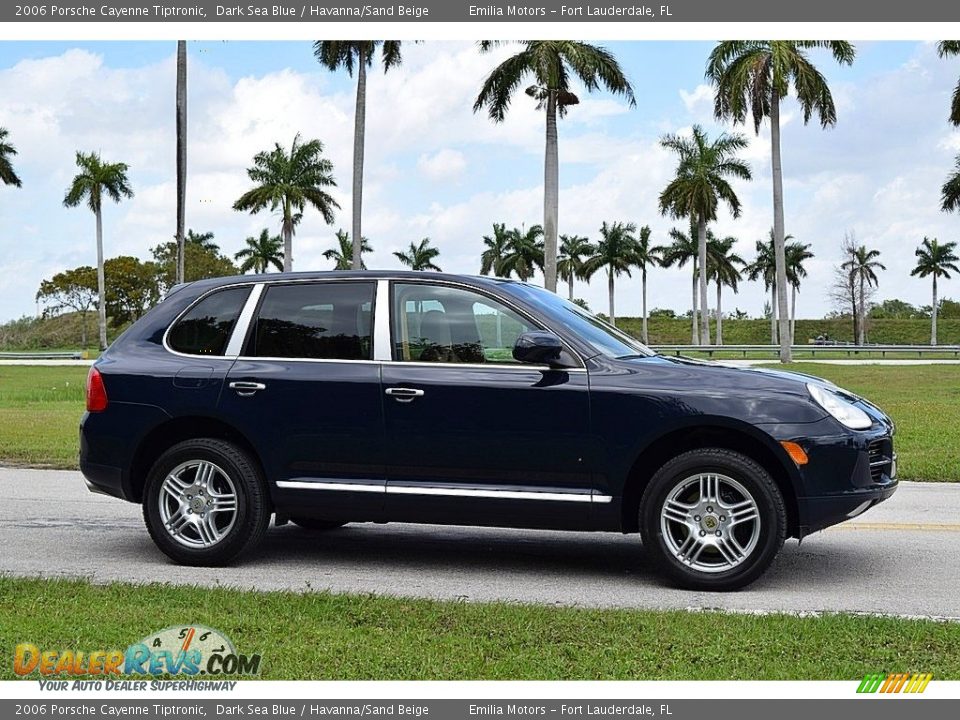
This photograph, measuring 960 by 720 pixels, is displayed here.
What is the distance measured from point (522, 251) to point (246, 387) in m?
82.5

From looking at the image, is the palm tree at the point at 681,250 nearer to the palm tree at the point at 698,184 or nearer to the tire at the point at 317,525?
the palm tree at the point at 698,184

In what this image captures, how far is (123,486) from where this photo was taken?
25.2 feet

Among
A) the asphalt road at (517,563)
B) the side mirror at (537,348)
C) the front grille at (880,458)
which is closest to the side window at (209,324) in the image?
the asphalt road at (517,563)

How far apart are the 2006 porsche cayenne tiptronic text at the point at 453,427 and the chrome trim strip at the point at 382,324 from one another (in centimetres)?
1

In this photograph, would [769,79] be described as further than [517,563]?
Yes

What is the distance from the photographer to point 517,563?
7.65 metres

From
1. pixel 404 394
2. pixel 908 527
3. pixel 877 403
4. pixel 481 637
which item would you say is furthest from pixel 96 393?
pixel 877 403

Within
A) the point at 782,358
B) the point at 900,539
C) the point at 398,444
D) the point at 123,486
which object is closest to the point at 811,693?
the point at 398,444

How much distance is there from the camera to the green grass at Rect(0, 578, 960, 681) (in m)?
4.95

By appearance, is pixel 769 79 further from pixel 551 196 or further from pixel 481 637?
pixel 481 637

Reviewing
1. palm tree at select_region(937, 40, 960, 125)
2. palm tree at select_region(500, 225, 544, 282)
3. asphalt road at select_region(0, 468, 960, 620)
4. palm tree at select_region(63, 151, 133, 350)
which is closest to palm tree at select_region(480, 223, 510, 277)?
palm tree at select_region(500, 225, 544, 282)

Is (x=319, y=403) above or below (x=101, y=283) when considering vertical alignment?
below

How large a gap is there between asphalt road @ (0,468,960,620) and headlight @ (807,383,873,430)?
3.17 ft

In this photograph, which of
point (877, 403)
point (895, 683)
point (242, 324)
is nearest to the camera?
point (895, 683)
